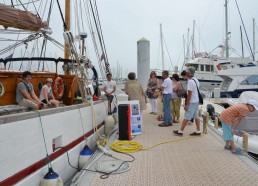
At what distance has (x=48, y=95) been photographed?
5.97 metres

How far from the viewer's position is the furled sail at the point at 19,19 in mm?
5778

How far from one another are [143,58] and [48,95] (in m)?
6.55

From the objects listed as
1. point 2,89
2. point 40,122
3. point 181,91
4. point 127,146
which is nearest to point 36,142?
point 40,122

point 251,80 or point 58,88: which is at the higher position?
point 251,80

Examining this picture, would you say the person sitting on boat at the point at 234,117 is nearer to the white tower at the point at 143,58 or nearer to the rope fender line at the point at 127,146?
the rope fender line at the point at 127,146

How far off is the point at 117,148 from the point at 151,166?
44.9 inches

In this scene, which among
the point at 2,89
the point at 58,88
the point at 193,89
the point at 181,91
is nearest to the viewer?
the point at 2,89

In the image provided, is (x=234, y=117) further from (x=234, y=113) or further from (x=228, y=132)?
(x=228, y=132)

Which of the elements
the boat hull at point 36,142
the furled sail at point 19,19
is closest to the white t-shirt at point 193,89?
the boat hull at point 36,142

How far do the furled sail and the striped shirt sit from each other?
5149 mm

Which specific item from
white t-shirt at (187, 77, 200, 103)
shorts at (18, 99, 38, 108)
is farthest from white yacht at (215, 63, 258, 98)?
shorts at (18, 99, 38, 108)

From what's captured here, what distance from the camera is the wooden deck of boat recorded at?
3.72m

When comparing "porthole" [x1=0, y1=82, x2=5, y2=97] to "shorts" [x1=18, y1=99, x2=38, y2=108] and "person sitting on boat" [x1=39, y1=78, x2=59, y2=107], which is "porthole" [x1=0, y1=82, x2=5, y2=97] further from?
"person sitting on boat" [x1=39, y1=78, x2=59, y2=107]

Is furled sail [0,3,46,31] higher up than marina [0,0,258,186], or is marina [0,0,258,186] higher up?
furled sail [0,3,46,31]
